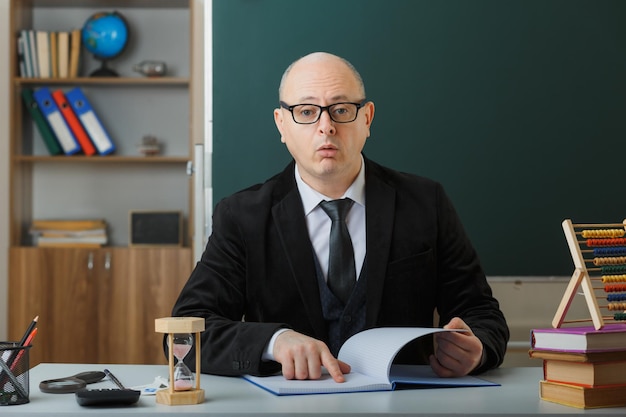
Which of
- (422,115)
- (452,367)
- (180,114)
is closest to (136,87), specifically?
(180,114)

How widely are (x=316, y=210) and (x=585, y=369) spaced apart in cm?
96

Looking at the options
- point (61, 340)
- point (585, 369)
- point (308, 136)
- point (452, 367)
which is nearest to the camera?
point (585, 369)

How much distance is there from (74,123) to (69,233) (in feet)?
2.00

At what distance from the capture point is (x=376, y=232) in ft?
7.10

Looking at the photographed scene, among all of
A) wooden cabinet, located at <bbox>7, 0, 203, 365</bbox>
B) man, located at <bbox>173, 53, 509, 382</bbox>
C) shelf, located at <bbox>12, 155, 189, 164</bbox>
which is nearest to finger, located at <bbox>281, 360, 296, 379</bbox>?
man, located at <bbox>173, 53, 509, 382</bbox>

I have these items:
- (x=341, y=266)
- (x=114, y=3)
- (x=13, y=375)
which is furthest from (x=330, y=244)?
(x=114, y=3)

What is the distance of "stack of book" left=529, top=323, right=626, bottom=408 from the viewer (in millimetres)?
1374

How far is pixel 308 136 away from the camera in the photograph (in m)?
2.12

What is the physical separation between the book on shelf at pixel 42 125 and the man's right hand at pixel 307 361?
339 cm

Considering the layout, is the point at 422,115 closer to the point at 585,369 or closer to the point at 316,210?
the point at 316,210

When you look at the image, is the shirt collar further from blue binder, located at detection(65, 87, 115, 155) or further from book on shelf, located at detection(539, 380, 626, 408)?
blue binder, located at detection(65, 87, 115, 155)

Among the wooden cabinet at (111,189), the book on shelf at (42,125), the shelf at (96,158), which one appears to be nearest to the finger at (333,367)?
the wooden cabinet at (111,189)

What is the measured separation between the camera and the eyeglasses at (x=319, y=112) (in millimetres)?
2139

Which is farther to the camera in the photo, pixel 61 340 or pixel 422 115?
pixel 61 340
